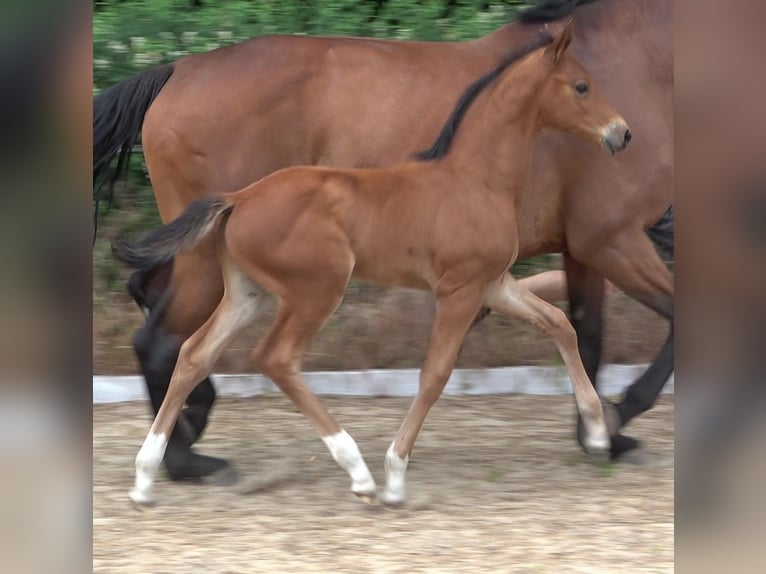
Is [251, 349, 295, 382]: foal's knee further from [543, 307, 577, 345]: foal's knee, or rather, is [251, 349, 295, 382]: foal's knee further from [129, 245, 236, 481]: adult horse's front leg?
[543, 307, 577, 345]: foal's knee

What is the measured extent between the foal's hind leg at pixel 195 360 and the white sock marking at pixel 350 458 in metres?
0.57

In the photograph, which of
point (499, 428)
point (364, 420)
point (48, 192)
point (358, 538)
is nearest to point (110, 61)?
point (364, 420)

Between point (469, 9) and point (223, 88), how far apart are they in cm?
263

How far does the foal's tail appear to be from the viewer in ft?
14.5

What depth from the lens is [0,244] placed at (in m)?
1.63

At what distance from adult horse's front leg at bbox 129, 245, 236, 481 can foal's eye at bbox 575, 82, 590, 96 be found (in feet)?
5.39

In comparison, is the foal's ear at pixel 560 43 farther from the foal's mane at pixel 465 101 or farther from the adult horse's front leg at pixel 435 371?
the adult horse's front leg at pixel 435 371

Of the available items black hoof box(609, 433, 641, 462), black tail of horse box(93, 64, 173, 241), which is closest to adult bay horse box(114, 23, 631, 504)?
black tail of horse box(93, 64, 173, 241)

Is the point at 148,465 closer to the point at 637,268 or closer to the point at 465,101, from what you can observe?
the point at 465,101

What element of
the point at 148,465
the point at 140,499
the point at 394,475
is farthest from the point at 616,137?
the point at 140,499

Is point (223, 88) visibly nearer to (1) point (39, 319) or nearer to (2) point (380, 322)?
(2) point (380, 322)

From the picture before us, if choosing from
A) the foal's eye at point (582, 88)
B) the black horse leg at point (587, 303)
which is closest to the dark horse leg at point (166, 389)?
the black horse leg at point (587, 303)

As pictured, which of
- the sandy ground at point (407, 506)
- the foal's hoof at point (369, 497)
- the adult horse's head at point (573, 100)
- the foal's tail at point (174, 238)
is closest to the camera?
the sandy ground at point (407, 506)

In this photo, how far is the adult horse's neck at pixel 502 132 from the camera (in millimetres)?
4641
